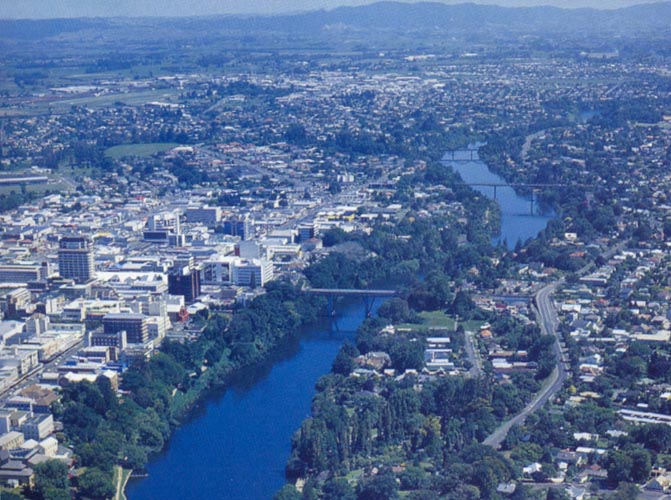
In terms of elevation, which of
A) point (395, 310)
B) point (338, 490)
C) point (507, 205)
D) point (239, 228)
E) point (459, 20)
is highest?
point (338, 490)

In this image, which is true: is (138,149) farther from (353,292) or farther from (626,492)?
(626,492)

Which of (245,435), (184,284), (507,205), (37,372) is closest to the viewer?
(245,435)

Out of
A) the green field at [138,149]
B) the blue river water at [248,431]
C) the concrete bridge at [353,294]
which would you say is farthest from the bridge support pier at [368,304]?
the green field at [138,149]

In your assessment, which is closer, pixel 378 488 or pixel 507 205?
pixel 378 488

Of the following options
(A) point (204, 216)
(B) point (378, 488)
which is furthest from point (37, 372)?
(A) point (204, 216)

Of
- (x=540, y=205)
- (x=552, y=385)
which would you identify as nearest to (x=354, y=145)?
(x=540, y=205)

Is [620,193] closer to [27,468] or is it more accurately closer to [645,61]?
[27,468]

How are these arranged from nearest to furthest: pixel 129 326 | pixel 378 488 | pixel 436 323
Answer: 1. pixel 378 488
2. pixel 129 326
3. pixel 436 323

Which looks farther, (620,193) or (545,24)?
(545,24)
